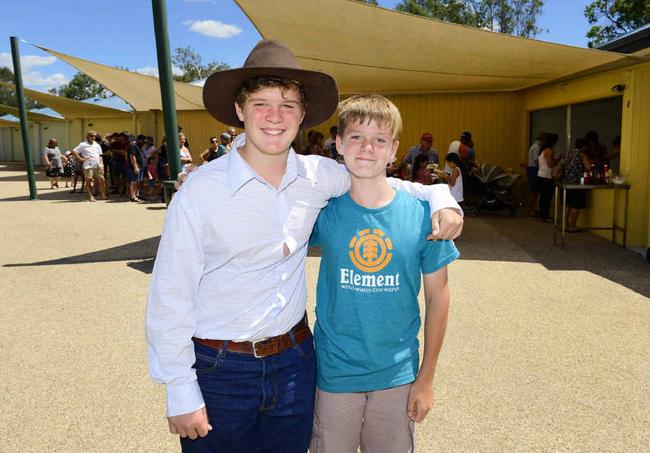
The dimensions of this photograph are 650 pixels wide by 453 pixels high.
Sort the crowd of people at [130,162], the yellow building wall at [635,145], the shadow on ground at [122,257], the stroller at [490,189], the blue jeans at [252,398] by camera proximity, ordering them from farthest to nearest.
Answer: the crowd of people at [130,162]
the stroller at [490,189]
the yellow building wall at [635,145]
the shadow on ground at [122,257]
the blue jeans at [252,398]

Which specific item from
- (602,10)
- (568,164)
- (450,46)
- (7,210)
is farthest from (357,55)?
(602,10)

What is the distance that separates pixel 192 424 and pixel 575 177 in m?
7.78

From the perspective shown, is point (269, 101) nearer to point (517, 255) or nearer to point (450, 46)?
Answer: point (517, 255)

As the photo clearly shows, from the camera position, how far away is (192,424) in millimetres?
1431

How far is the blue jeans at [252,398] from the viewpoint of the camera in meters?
1.51

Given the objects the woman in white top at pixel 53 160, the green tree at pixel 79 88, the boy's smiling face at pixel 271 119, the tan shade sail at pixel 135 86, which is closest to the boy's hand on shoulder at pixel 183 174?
the boy's smiling face at pixel 271 119

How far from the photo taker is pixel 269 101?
1579 millimetres

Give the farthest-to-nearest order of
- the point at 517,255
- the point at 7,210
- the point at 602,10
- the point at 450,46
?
the point at 602,10
the point at 7,210
the point at 450,46
the point at 517,255

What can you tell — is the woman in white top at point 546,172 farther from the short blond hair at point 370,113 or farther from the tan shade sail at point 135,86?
the short blond hair at point 370,113

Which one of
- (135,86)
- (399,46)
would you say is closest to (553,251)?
(399,46)

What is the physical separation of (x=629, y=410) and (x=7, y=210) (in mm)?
11915

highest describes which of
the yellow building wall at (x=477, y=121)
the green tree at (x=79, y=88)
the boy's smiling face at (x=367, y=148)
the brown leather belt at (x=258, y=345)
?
the green tree at (x=79, y=88)

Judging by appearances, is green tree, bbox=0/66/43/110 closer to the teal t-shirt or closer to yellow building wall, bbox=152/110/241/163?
yellow building wall, bbox=152/110/241/163

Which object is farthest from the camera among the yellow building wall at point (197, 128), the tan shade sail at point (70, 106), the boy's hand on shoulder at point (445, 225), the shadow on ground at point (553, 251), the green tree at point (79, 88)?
the green tree at point (79, 88)
